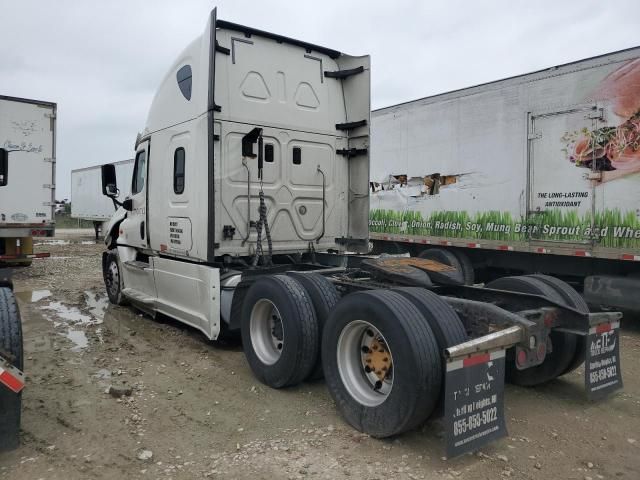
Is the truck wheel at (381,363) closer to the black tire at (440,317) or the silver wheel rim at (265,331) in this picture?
the black tire at (440,317)

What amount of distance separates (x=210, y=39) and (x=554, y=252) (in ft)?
18.4

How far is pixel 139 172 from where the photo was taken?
7.75 m

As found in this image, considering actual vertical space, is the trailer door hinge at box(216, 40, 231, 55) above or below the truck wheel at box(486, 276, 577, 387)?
above

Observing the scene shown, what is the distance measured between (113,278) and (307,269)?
390cm

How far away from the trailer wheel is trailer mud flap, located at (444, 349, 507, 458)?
2685 millimetres

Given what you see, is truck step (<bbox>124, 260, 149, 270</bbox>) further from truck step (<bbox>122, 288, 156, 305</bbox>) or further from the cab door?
truck step (<bbox>122, 288, 156, 305</bbox>)

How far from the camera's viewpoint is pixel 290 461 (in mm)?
3453

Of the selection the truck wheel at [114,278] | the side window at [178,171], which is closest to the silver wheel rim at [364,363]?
the side window at [178,171]

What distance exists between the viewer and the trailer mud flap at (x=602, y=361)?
3.90m

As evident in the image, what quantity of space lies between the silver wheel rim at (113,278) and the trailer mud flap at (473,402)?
6.50m

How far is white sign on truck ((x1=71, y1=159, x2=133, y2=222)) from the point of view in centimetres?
2366

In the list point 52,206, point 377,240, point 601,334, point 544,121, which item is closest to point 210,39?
point 601,334

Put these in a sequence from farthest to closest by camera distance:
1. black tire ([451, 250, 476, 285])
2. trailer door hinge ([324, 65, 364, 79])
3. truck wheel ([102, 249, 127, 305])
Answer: black tire ([451, 250, 476, 285]) < truck wheel ([102, 249, 127, 305]) < trailer door hinge ([324, 65, 364, 79])

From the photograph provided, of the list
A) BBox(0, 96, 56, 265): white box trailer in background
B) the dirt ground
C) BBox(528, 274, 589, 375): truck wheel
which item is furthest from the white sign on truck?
BBox(528, 274, 589, 375): truck wheel
